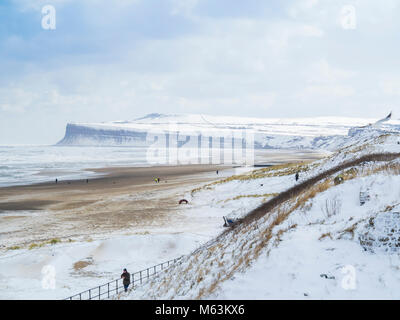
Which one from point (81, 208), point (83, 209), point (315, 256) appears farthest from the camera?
point (81, 208)

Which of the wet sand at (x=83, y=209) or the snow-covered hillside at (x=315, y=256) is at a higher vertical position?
the snow-covered hillside at (x=315, y=256)

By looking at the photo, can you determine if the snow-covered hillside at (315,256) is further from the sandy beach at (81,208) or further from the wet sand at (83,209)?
the sandy beach at (81,208)

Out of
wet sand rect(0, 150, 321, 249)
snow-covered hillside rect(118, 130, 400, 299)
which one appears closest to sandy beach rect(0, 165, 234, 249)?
wet sand rect(0, 150, 321, 249)

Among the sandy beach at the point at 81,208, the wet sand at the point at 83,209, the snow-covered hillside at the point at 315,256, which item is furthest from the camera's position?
the sandy beach at the point at 81,208

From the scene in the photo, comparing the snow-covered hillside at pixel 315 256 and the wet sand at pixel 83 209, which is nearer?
the snow-covered hillside at pixel 315 256

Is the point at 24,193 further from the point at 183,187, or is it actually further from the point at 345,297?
the point at 345,297

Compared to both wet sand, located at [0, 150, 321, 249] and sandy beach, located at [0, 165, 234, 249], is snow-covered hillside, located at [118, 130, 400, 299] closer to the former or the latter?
wet sand, located at [0, 150, 321, 249]

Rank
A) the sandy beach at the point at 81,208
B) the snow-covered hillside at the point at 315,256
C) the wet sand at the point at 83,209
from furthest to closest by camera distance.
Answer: the sandy beach at the point at 81,208, the wet sand at the point at 83,209, the snow-covered hillside at the point at 315,256

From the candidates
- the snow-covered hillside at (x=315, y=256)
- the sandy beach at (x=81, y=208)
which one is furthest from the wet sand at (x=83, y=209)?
the snow-covered hillside at (x=315, y=256)

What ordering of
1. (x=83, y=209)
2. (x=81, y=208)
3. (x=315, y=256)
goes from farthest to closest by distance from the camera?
(x=81, y=208)
(x=83, y=209)
(x=315, y=256)

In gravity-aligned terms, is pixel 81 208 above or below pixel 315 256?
below

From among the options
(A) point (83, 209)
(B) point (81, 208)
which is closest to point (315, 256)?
(A) point (83, 209)

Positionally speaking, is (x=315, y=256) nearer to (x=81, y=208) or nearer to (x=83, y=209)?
(x=83, y=209)
